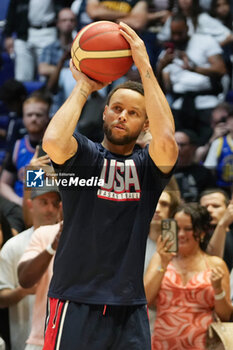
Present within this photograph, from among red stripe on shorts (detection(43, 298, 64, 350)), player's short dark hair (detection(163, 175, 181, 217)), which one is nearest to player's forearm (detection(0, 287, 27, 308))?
player's short dark hair (detection(163, 175, 181, 217))

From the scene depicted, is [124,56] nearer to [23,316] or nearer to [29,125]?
[23,316]

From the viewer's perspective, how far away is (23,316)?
14.1 feet

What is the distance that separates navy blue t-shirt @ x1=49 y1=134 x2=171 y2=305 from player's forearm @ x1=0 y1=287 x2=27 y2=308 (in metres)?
1.37

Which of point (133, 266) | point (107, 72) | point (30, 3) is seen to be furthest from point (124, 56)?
point (30, 3)

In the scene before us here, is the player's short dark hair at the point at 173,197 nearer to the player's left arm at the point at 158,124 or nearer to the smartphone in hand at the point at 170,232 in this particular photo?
the smartphone in hand at the point at 170,232

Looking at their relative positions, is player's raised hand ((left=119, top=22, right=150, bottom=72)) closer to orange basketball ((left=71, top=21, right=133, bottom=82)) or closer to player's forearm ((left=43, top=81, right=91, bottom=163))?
orange basketball ((left=71, top=21, right=133, bottom=82))

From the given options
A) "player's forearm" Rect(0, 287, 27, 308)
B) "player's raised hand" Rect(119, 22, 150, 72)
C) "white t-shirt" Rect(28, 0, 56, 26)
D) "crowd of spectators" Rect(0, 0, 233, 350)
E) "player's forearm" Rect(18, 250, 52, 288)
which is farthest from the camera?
"white t-shirt" Rect(28, 0, 56, 26)

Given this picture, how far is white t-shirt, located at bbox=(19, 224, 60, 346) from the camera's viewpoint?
3961 millimetres

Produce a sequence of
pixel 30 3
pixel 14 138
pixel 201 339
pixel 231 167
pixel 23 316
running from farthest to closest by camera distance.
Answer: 1. pixel 30 3
2. pixel 14 138
3. pixel 231 167
4. pixel 23 316
5. pixel 201 339

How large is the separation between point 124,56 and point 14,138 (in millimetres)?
3670

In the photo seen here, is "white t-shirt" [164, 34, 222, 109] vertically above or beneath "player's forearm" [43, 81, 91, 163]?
beneath

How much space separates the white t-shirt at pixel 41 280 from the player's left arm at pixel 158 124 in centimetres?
140

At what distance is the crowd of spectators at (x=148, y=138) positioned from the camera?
13.3ft

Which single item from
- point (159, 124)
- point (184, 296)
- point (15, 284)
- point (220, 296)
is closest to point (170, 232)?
point (184, 296)
